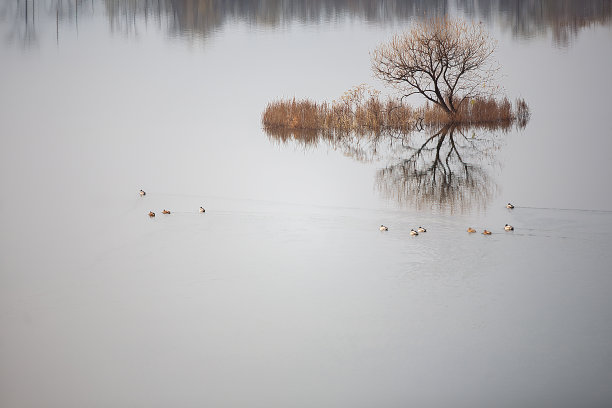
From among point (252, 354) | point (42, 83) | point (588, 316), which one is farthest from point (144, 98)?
point (588, 316)

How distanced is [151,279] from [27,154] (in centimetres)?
116

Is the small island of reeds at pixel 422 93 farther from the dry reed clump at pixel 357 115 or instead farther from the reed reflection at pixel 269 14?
the reed reflection at pixel 269 14

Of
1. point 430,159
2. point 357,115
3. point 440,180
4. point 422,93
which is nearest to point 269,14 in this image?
point 357,115

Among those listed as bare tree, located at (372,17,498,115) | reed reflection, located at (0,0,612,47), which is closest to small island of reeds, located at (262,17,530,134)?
bare tree, located at (372,17,498,115)

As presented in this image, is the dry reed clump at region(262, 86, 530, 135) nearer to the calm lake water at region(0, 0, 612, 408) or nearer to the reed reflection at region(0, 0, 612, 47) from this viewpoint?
the calm lake water at region(0, 0, 612, 408)

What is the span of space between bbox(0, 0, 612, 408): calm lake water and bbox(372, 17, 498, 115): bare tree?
0.07 metres

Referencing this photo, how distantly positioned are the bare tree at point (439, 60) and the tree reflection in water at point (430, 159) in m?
0.18

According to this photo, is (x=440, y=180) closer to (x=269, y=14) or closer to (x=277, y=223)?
(x=277, y=223)

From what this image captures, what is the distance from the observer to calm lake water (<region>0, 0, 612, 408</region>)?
292 centimetres

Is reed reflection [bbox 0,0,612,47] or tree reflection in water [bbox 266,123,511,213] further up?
reed reflection [bbox 0,0,612,47]

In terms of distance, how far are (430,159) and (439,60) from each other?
51 centimetres

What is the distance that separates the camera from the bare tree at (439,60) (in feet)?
12.6

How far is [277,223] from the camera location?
3.73 m

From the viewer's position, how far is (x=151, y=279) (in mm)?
3449
